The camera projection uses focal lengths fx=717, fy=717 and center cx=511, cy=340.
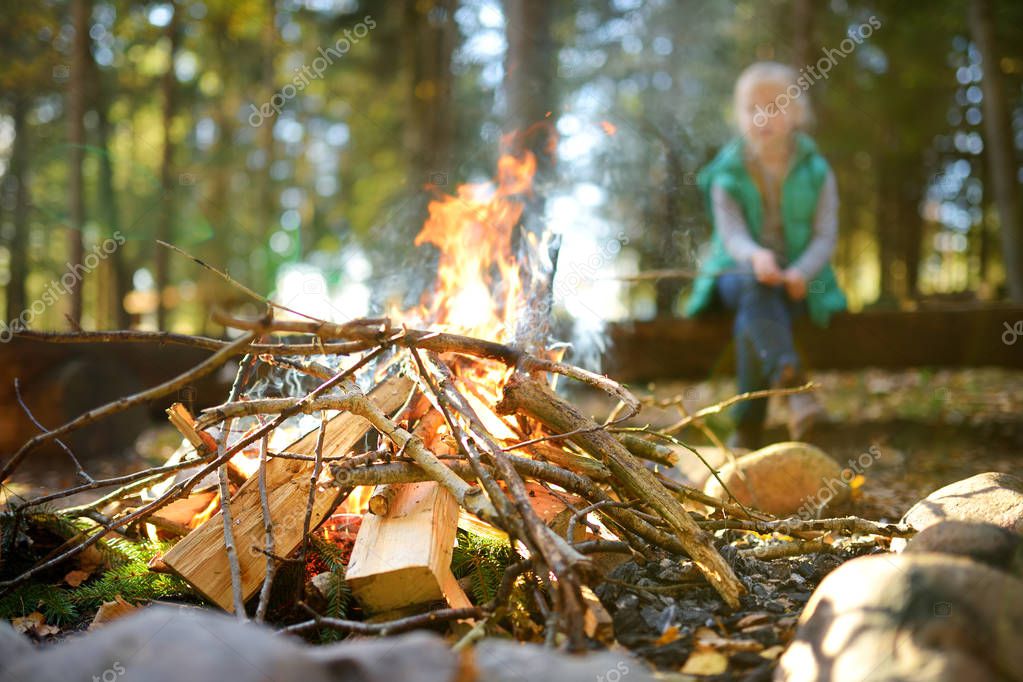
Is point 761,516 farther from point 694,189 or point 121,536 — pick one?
point 694,189

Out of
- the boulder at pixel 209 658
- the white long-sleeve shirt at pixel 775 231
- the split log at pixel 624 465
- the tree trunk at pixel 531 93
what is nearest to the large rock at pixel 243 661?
the boulder at pixel 209 658

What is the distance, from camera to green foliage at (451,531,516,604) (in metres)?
2.32

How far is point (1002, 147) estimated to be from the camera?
7.72 metres

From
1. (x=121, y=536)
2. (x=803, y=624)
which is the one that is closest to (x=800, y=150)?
(x=803, y=624)

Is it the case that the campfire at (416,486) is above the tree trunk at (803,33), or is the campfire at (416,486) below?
below

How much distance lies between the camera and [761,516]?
2703 millimetres

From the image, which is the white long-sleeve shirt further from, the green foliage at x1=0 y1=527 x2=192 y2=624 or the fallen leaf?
the green foliage at x1=0 y1=527 x2=192 y2=624

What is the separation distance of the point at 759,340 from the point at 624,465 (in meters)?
2.55

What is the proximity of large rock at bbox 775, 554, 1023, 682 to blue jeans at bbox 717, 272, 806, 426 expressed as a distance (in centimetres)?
297

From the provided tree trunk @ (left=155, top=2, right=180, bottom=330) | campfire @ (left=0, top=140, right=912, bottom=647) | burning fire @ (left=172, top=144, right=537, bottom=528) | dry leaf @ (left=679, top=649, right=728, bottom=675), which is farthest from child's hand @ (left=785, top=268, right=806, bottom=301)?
tree trunk @ (left=155, top=2, right=180, bottom=330)

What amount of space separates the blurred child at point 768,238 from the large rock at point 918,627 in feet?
9.85

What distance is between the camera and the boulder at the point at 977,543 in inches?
70.7

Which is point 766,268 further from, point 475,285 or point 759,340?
point 475,285

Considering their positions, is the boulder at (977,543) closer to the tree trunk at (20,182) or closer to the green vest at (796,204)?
the green vest at (796,204)
